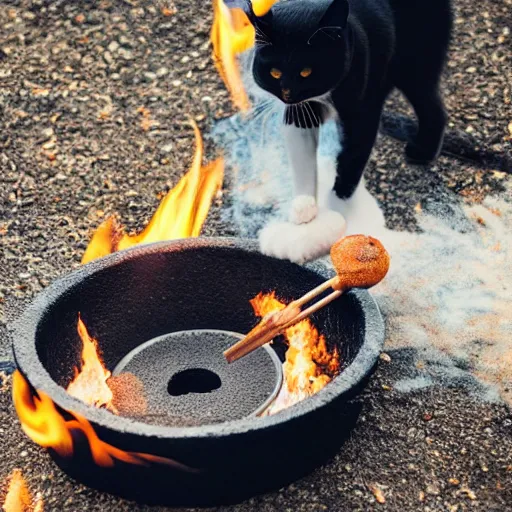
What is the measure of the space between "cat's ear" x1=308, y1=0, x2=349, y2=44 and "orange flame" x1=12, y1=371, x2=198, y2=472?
97 cm

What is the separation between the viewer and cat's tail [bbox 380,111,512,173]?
3.50 metres

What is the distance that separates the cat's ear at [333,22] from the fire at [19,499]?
50.2 inches

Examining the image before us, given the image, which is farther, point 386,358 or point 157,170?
point 157,170

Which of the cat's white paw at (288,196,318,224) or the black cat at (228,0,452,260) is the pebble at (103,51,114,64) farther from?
the cat's white paw at (288,196,318,224)

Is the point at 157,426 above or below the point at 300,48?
below

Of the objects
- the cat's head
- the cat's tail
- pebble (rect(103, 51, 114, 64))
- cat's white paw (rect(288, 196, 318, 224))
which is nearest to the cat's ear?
the cat's head

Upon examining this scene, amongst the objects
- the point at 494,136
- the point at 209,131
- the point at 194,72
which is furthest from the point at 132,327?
the point at 494,136

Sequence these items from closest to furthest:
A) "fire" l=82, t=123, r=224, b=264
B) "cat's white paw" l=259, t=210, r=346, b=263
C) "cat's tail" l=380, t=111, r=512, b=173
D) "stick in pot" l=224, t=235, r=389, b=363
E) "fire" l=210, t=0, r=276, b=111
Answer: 1. "stick in pot" l=224, t=235, r=389, b=363
2. "cat's white paw" l=259, t=210, r=346, b=263
3. "fire" l=210, t=0, r=276, b=111
4. "fire" l=82, t=123, r=224, b=264
5. "cat's tail" l=380, t=111, r=512, b=173

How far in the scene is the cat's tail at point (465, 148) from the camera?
3.50 m

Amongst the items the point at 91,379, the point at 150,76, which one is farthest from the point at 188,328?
the point at 150,76

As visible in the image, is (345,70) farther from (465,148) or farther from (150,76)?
(150,76)

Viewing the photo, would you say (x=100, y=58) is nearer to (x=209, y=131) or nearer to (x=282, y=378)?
(x=209, y=131)

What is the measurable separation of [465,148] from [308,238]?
61.8 inches

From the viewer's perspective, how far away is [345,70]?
6.40ft
